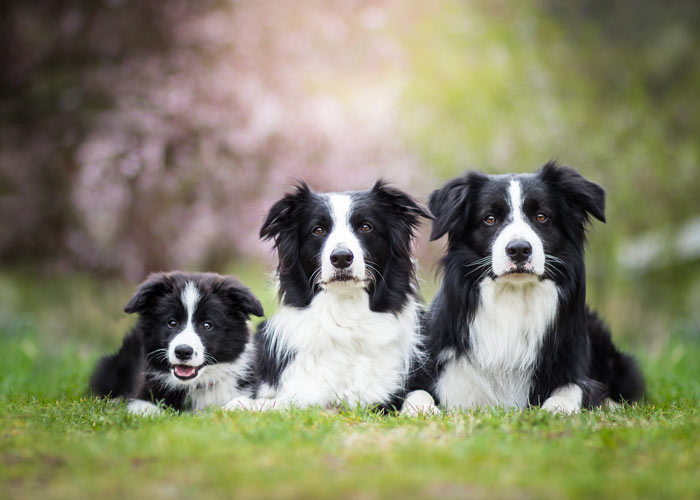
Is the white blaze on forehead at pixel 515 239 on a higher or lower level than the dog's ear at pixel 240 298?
higher

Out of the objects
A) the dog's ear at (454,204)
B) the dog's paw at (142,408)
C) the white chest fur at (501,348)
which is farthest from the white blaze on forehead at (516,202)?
the dog's paw at (142,408)

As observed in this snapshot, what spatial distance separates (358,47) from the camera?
1140 centimetres

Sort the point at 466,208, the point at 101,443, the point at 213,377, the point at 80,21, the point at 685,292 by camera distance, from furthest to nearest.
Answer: the point at 685,292, the point at 80,21, the point at 213,377, the point at 466,208, the point at 101,443

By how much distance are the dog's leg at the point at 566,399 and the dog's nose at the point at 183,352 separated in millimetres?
2156

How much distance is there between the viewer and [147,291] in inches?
189

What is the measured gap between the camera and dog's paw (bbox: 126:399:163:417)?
4297 millimetres

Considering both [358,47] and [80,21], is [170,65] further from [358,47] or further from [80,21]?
[358,47]

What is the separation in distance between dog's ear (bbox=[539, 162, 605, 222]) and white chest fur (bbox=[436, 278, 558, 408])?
0.54 meters

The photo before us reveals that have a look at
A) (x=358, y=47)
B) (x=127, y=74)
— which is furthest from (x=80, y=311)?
(x=358, y=47)

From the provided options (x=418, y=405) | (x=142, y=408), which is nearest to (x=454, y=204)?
(x=418, y=405)

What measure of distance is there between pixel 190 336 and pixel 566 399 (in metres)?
2.34

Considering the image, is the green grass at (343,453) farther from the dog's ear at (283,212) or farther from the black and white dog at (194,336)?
the dog's ear at (283,212)

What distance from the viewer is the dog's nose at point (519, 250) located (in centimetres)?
418

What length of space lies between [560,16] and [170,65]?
5.50 m
